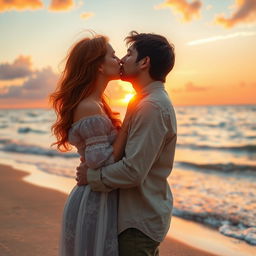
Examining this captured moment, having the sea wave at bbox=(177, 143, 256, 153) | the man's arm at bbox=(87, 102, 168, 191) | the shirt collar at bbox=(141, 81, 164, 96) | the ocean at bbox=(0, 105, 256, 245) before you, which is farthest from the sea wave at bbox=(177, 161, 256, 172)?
the man's arm at bbox=(87, 102, 168, 191)

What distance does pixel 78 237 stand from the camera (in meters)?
2.59

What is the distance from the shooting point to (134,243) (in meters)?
2.47

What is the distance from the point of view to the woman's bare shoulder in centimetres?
260

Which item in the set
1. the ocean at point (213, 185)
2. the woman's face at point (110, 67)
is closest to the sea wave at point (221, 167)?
the ocean at point (213, 185)

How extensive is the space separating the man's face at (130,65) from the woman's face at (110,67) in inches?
2.8

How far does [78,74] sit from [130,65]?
36 cm

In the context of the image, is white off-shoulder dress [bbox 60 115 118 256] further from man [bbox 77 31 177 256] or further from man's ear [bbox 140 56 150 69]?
man's ear [bbox 140 56 150 69]

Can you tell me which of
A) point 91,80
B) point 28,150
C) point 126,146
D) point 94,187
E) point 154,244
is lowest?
point 28,150

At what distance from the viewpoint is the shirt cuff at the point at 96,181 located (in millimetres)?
2449

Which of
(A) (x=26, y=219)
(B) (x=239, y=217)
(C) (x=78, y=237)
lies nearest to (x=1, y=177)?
(A) (x=26, y=219)

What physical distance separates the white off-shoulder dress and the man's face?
0.98 feet

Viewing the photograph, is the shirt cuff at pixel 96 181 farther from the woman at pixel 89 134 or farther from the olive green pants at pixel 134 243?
the olive green pants at pixel 134 243

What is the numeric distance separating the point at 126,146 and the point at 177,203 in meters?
5.40

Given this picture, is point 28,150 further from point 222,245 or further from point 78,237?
point 78,237
